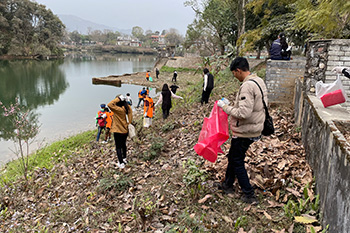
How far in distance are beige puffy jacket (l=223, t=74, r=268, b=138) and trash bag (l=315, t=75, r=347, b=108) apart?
5.24 feet

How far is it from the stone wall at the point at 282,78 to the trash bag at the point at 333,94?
2.64 metres

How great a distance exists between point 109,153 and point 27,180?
7.25 ft

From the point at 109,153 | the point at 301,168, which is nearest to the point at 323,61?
the point at 301,168

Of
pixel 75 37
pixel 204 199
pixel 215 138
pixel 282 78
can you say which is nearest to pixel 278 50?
pixel 282 78

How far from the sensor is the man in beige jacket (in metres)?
2.85

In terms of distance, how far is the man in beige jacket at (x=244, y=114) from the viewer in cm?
285

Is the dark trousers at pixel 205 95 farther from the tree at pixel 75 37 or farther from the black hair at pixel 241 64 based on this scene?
the tree at pixel 75 37

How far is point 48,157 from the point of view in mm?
8438

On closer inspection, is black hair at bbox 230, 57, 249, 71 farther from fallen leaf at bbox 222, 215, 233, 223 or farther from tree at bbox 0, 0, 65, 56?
tree at bbox 0, 0, 65, 56

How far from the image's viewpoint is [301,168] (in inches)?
146

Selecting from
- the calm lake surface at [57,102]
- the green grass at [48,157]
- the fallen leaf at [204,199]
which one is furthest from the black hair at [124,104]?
the calm lake surface at [57,102]

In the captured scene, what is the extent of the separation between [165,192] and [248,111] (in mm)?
2097

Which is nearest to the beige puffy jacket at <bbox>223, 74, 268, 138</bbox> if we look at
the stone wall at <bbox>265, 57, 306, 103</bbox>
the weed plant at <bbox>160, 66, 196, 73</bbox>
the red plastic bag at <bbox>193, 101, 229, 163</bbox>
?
the red plastic bag at <bbox>193, 101, 229, 163</bbox>

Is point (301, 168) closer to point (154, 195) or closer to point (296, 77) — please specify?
point (154, 195)
